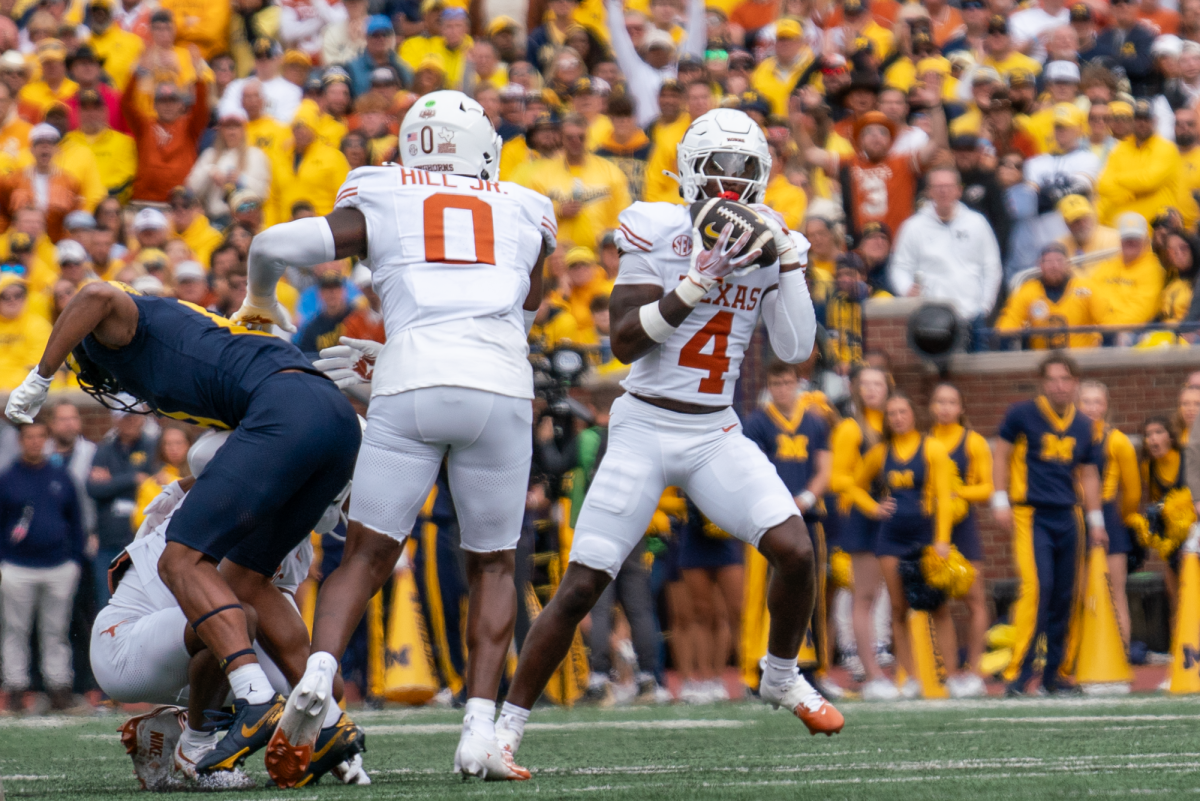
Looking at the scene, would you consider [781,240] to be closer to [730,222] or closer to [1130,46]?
[730,222]

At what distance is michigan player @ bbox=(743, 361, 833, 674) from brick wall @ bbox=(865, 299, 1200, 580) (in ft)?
5.11

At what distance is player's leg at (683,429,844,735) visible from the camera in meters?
5.71

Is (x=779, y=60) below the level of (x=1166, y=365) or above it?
above

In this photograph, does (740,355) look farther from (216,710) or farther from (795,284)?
(216,710)

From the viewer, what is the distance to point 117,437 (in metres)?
11.1

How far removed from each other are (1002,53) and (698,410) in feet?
28.4

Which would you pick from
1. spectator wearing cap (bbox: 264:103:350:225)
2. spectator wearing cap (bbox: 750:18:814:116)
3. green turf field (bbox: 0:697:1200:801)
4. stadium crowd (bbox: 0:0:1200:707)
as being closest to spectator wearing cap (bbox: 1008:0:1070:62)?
stadium crowd (bbox: 0:0:1200:707)

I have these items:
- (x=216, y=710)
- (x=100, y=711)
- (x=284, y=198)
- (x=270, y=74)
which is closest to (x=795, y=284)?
(x=216, y=710)

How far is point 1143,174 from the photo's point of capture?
474 inches

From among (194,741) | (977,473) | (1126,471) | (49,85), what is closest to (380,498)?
(194,741)

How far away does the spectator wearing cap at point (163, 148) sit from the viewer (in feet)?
46.1

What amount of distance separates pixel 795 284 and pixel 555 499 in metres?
4.69

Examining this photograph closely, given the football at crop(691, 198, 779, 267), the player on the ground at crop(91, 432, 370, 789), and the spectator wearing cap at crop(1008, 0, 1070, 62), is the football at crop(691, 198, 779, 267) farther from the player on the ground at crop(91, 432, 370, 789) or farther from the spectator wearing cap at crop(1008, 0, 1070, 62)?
the spectator wearing cap at crop(1008, 0, 1070, 62)

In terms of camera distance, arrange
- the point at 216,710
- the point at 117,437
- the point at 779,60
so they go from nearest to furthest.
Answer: the point at 216,710 < the point at 117,437 < the point at 779,60
